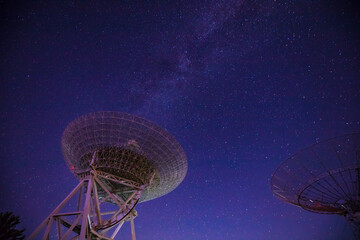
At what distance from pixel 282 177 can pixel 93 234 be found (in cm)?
1612

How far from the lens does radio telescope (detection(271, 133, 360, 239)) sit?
55.2ft

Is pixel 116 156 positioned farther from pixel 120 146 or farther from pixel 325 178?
pixel 325 178

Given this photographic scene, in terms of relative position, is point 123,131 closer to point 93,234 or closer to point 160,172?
point 160,172

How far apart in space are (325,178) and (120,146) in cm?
1804

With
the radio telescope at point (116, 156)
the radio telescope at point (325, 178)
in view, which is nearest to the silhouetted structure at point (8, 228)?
the radio telescope at point (116, 156)

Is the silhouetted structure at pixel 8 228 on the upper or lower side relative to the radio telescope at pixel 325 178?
lower

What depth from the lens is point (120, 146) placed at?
21.8 meters

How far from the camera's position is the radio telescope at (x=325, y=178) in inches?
662

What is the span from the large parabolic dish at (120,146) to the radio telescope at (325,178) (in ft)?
34.1

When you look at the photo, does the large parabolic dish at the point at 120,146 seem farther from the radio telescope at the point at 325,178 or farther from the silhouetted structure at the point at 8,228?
the radio telescope at the point at 325,178

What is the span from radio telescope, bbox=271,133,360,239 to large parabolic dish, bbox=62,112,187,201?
10.4 meters

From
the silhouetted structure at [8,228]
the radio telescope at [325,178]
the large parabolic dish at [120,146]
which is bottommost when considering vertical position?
the silhouetted structure at [8,228]

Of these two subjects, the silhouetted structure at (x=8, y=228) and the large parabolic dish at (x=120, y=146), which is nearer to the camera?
the silhouetted structure at (x=8, y=228)

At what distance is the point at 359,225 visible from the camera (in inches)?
639
